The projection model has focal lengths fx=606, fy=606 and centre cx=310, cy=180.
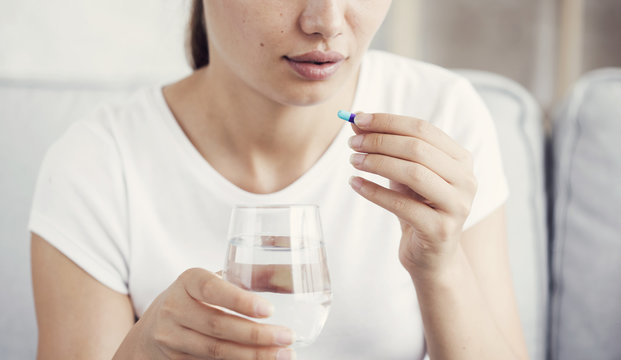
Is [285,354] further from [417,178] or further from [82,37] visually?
[82,37]

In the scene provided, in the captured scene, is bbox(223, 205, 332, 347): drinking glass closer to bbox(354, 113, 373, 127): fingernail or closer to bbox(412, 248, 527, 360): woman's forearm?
bbox(354, 113, 373, 127): fingernail

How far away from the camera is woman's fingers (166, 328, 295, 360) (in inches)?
23.5

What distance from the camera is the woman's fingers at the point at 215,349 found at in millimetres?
596

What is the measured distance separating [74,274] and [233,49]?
47 cm

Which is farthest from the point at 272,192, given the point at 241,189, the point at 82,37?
the point at 82,37

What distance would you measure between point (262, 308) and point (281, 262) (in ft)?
0.18

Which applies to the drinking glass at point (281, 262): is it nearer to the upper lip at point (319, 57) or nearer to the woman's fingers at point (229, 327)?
the woman's fingers at point (229, 327)

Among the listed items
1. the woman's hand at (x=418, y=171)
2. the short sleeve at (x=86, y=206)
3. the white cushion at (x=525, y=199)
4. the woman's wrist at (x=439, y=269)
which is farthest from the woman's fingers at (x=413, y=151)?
the white cushion at (x=525, y=199)

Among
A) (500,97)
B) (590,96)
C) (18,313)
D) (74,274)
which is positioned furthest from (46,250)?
(590,96)

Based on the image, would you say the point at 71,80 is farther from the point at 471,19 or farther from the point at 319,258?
the point at 471,19

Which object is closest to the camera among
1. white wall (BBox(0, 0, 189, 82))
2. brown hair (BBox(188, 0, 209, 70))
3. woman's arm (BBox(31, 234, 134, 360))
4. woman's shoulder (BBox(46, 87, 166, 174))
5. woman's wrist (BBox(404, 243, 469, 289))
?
woman's wrist (BBox(404, 243, 469, 289))

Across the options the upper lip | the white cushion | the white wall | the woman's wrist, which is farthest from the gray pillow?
the white wall

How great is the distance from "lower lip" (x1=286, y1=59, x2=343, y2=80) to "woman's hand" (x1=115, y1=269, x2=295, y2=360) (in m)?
0.35

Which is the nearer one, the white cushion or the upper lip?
the upper lip
